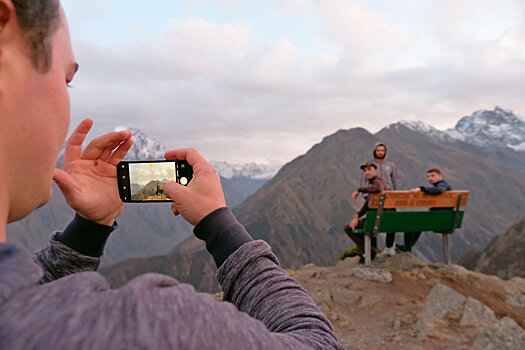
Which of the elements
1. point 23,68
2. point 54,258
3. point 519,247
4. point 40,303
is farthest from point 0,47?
point 519,247

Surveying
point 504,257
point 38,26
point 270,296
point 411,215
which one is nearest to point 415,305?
point 411,215

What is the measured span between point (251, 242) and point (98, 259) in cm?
92

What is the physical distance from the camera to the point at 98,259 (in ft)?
5.69

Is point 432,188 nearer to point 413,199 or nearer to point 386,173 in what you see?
point 413,199

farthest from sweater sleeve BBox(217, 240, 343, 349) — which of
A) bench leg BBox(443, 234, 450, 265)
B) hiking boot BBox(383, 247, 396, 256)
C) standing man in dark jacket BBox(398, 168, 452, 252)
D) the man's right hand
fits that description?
bench leg BBox(443, 234, 450, 265)

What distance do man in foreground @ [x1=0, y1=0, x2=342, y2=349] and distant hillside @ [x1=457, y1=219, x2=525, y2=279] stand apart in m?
45.2

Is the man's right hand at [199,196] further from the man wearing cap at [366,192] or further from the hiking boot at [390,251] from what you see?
the hiking boot at [390,251]

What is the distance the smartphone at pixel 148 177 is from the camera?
1907 millimetres

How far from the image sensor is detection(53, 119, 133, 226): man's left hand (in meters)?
1.68

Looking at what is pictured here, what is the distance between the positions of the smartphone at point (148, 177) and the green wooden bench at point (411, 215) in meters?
6.95

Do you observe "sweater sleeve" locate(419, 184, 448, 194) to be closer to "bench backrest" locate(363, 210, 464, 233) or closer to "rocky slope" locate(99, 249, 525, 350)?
"bench backrest" locate(363, 210, 464, 233)

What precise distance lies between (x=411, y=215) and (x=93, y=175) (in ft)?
27.0

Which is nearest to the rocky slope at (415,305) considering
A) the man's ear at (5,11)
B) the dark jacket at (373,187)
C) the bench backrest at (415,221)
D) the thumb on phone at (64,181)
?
the bench backrest at (415,221)

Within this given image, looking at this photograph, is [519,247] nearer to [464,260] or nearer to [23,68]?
[464,260]
